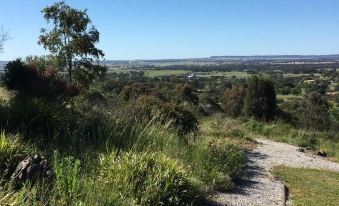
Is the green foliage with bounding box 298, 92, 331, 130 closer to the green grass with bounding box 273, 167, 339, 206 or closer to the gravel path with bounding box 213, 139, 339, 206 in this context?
the gravel path with bounding box 213, 139, 339, 206

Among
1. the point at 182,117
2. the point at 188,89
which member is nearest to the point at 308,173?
the point at 182,117

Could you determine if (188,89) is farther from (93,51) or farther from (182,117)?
(182,117)

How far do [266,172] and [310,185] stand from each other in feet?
4.67

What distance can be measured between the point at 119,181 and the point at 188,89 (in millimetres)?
41835

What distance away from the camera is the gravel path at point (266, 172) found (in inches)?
345

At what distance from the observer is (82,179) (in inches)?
248

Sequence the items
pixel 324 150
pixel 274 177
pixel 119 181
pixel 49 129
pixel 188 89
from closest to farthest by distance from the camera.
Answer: pixel 119 181, pixel 49 129, pixel 274 177, pixel 324 150, pixel 188 89

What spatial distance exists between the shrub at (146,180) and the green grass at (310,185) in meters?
2.94

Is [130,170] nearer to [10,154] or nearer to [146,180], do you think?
[146,180]

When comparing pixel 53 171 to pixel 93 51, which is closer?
pixel 53 171

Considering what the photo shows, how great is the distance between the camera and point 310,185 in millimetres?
11234

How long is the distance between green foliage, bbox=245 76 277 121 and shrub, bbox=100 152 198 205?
38.6m

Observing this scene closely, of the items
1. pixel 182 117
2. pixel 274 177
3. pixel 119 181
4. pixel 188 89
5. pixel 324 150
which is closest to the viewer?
pixel 119 181

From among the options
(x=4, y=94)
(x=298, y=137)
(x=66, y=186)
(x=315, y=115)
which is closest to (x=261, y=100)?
(x=315, y=115)
